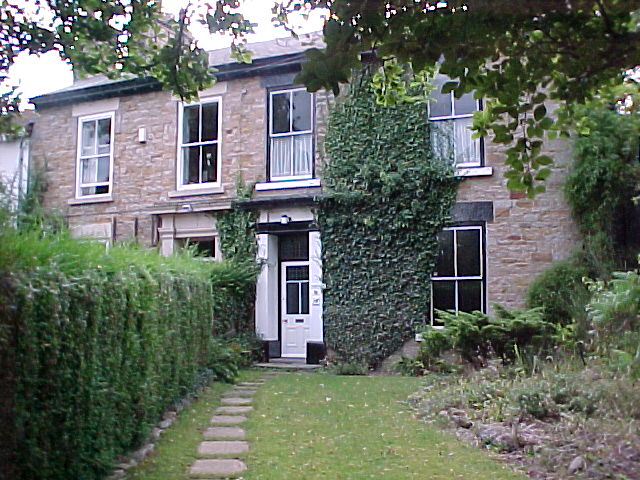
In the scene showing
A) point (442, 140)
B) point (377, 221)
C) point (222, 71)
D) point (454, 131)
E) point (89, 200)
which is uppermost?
point (222, 71)

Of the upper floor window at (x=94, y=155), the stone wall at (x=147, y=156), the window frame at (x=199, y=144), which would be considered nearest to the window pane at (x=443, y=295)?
the stone wall at (x=147, y=156)

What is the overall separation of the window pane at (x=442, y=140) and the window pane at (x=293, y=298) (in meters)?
4.20

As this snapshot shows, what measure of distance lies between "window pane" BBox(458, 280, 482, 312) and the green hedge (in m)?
6.90

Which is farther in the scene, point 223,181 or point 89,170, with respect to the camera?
point 89,170

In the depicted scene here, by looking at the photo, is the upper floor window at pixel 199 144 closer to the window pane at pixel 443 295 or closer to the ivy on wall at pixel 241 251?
the ivy on wall at pixel 241 251

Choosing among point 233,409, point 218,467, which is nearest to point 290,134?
point 233,409

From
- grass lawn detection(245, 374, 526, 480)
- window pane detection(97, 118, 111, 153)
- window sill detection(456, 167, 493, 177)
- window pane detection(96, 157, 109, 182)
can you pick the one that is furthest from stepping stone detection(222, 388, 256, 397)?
window pane detection(97, 118, 111, 153)

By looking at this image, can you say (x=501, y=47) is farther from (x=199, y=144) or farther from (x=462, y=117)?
(x=199, y=144)

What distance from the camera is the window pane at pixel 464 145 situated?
42.1 ft

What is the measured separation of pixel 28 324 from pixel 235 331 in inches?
389

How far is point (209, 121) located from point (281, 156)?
2.08m

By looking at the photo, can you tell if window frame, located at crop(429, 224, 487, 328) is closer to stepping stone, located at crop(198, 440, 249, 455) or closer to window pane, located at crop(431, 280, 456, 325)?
window pane, located at crop(431, 280, 456, 325)

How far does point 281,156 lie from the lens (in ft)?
46.9

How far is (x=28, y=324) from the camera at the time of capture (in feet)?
13.7
